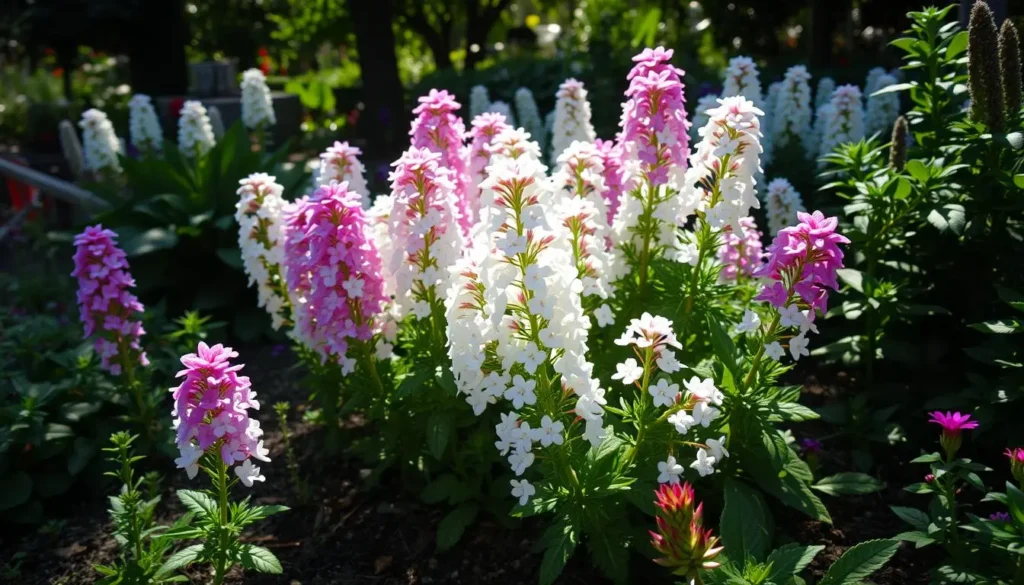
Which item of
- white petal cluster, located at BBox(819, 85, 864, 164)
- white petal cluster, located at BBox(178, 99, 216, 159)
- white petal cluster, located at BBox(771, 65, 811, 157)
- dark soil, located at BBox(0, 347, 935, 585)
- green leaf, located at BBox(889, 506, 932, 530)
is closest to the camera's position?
green leaf, located at BBox(889, 506, 932, 530)

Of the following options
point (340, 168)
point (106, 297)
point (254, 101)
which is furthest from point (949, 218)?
point (254, 101)

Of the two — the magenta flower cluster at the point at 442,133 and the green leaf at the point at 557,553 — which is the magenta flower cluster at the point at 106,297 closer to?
the magenta flower cluster at the point at 442,133

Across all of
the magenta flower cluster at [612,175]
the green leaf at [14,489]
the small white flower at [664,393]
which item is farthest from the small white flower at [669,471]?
the green leaf at [14,489]

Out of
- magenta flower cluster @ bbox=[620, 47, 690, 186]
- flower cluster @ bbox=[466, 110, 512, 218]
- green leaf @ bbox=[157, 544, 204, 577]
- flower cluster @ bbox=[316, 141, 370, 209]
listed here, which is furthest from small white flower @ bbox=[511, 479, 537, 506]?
flower cluster @ bbox=[316, 141, 370, 209]

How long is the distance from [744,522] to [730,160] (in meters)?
1.15

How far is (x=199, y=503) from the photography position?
275 cm

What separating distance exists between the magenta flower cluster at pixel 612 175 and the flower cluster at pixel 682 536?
1667 millimetres

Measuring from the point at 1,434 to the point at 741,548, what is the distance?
284 centimetres

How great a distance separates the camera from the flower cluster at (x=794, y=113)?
5695 millimetres

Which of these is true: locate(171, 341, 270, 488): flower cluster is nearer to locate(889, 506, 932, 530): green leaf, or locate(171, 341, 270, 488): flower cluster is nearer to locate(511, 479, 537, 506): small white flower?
locate(511, 479, 537, 506): small white flower

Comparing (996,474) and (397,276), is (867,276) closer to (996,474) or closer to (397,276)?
(996,474)

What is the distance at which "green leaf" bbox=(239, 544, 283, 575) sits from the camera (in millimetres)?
2646

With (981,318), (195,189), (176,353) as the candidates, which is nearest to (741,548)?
(981,318)

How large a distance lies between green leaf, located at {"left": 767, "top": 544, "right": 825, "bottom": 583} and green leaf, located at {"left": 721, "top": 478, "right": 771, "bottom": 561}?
0.20 feet
